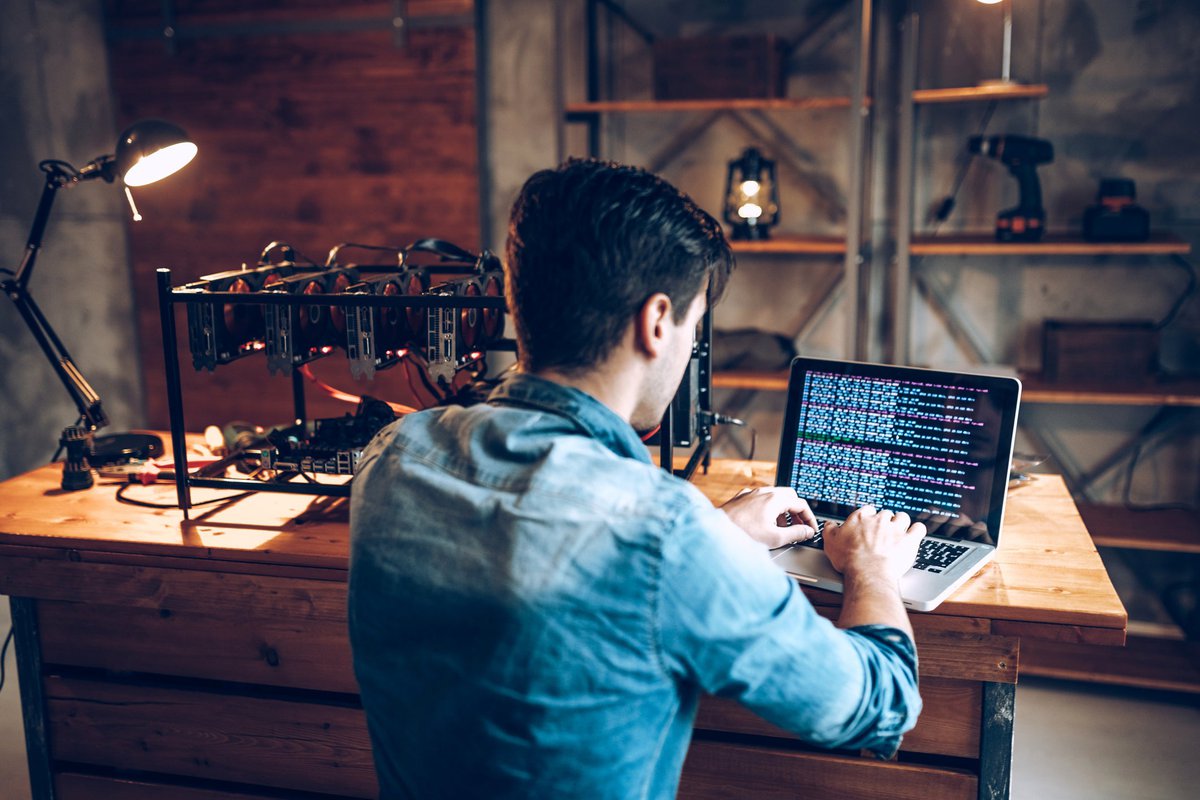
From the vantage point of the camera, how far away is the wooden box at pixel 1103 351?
3.15 meters

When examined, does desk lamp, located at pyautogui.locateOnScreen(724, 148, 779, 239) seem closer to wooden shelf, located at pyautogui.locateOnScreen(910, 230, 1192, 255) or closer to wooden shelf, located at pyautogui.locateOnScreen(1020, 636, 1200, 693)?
wooden shelf, located at pyautogui.locateOnScreen(910, 230, 1192, 255)

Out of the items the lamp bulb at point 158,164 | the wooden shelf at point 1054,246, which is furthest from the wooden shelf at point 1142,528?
the lamp bulb at point 158,164

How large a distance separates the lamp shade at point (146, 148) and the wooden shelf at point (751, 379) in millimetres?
1794

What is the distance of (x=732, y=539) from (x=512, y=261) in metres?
0.40

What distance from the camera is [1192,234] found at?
10.8 feet

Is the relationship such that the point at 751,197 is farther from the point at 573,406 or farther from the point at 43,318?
the point at 573,406

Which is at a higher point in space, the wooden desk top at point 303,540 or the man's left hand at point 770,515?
the man's left hand at point 770,515

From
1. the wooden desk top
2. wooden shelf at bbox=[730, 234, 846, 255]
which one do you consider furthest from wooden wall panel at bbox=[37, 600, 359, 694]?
wooden shelf at bbox=[730, 234, 846, 255]

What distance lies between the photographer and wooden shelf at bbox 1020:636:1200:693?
3025 millimetres

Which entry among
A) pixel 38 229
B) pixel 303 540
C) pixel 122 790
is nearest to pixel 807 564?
pixel 303 540

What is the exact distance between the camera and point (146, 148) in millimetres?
1987

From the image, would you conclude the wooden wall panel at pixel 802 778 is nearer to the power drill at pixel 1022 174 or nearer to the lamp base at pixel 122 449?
the lamp base at pixel 122 449

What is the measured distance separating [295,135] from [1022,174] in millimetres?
2618

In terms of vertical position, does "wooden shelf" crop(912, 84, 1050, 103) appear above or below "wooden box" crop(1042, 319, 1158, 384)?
above
